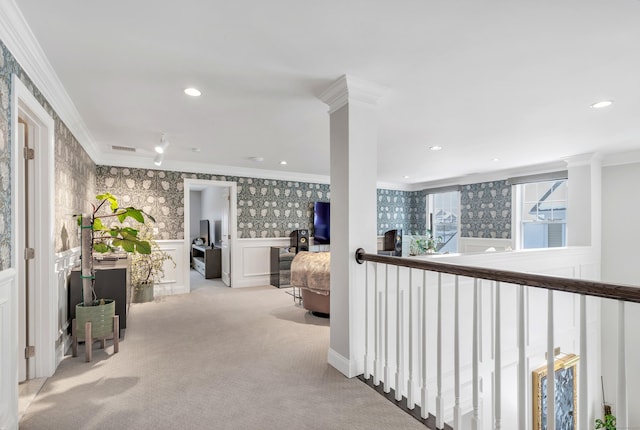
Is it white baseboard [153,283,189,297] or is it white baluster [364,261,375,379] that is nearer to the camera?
white baluster [364,261,375,379]

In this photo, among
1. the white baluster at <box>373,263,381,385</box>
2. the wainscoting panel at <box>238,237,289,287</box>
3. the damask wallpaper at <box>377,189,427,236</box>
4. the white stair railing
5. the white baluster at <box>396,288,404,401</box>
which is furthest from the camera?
the damask wallpaper at <box>377,189,427,236</box>

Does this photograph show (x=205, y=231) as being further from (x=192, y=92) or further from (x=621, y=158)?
(x=621, y=158)

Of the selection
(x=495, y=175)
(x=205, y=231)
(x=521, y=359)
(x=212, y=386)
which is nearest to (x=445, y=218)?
(x=495, y=175)

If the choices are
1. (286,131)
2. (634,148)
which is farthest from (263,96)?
(634,148)

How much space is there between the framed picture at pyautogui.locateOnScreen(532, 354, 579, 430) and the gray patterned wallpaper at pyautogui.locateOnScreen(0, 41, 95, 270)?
479cm

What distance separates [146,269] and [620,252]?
7.03 metres

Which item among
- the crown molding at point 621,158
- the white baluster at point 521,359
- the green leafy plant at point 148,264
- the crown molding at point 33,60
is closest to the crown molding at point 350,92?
the white baluster at point 521,359

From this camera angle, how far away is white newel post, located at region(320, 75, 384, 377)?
8.05ft

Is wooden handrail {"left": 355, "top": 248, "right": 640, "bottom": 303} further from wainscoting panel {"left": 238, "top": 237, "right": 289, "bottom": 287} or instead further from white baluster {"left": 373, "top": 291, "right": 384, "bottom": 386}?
wainscoting panel {"left": 238, "top": 237, "right": 289, "bottom": 287}

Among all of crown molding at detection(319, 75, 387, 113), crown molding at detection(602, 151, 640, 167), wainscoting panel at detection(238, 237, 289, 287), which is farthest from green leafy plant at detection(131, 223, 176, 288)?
crown molding at detection(602, 151, 640, 167)

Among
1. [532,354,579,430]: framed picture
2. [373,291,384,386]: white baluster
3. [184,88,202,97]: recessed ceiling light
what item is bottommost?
[532,354,579,430]: framed picture

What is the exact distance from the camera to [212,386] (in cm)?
231

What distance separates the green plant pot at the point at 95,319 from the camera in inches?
110

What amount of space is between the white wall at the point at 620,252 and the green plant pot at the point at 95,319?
20.7 feet
